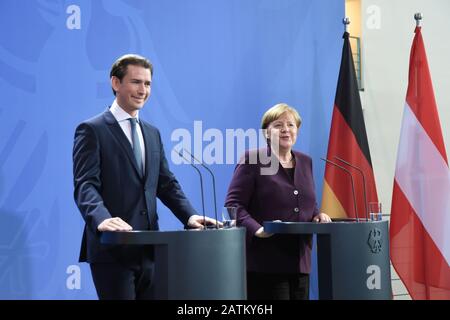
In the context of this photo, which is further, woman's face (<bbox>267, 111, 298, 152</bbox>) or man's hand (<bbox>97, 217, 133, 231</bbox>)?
woman's face (<bbox>267, 111, 298, 152</bbox>)

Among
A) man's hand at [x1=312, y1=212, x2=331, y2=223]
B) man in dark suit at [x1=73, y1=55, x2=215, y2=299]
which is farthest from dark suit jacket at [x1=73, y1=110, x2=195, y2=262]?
man's hand at [x1=312, y1=212, x2=331, y2=223]

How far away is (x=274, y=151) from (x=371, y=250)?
80cm

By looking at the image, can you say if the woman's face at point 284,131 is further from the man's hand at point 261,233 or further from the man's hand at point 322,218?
the man's hand at point 261,233

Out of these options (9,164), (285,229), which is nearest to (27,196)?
(9,164)

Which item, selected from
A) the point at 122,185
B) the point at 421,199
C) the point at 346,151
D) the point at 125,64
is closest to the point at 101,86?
the point at 125,64

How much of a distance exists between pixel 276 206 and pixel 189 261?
1091mm

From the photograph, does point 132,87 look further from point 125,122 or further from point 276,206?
point 276,206

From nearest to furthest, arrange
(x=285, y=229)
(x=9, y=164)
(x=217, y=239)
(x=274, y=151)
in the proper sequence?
(x=217, y=239), (x=285, y=229), (x=274, y=151), (x=9, y=164)

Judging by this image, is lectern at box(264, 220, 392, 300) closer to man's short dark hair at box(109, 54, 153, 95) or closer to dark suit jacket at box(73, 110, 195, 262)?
dark suit jacket at box(73, 110, 195, 262)

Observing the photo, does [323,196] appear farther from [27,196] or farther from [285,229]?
[27,196]

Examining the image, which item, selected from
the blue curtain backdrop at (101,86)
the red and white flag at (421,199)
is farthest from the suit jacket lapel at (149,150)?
the red and white flag at (421,199)

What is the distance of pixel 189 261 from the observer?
7.18 ft

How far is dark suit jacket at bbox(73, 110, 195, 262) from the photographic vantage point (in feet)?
7.89
